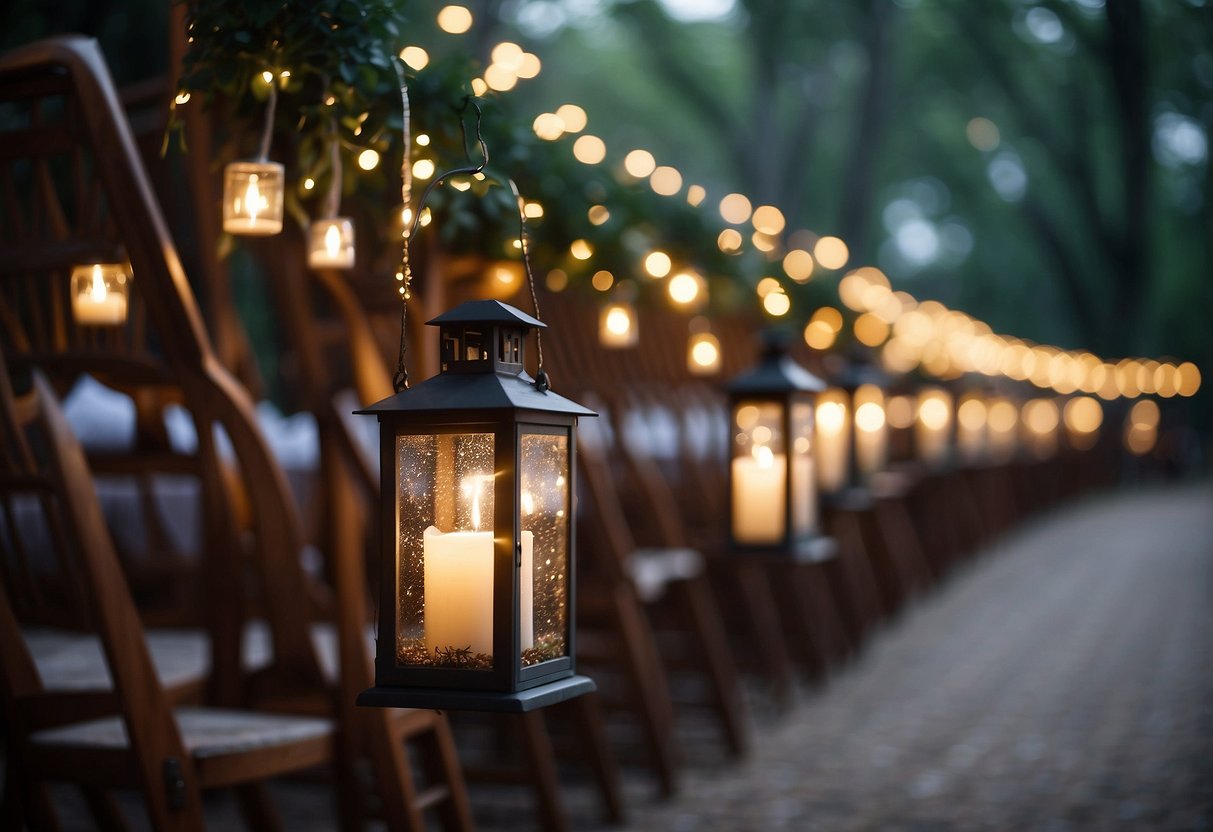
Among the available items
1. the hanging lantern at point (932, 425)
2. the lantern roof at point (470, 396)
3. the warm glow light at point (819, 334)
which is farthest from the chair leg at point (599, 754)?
the hanging lantern at point (932, 425)

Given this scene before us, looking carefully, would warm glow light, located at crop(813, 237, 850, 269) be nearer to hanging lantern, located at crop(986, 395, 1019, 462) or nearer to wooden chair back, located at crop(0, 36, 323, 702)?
hanging lantern, located at crop(986, 395, 1019, 462)

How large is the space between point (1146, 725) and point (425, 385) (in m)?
6.62

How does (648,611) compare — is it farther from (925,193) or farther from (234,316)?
(925,193)

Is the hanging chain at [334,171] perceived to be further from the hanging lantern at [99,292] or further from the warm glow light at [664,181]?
the warm glow light at [664,181]

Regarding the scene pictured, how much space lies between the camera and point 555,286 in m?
6.60

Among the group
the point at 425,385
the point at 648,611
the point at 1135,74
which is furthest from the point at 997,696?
the point at 1135,74

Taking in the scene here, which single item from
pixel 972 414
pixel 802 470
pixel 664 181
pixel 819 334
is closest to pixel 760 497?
pixel 802 470

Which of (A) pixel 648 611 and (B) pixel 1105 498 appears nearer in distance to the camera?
(A) pixel 648 611

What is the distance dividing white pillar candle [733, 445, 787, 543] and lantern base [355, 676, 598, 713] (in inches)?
128

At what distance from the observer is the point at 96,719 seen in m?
4.10

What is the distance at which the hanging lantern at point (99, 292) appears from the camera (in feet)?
13.1

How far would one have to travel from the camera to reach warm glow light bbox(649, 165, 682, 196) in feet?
24.5

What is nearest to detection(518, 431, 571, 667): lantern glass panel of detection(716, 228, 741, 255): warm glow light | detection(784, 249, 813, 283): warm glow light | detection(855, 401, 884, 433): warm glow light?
detection(716, 228, 741, 255): warm glow light

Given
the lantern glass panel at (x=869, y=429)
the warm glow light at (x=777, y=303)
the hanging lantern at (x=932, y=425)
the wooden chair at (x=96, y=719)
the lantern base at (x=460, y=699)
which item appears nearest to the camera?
the lantern base at (x=460, y=699)
